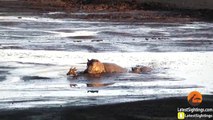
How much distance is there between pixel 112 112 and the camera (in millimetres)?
10016

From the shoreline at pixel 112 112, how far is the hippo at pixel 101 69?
3.41 metres

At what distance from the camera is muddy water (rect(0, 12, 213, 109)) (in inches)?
462

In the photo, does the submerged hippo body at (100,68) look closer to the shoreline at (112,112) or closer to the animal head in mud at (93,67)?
the animal head in mud at (93,67)

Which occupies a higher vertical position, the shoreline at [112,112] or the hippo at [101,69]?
the hippo at [101,69]

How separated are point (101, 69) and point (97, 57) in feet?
10.0

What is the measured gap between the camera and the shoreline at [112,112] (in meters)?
9.60

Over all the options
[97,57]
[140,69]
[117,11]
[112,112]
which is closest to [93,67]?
[140,69]

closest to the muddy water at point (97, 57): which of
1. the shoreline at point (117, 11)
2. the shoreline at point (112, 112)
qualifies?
the shoreline at point (112, 112)

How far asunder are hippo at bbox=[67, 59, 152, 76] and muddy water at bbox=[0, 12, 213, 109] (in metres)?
0.29

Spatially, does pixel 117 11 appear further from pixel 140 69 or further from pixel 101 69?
pixel 101 69

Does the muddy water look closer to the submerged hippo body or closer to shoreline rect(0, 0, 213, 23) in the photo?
the submerged hippo body

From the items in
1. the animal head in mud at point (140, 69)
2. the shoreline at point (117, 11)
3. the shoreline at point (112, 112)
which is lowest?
the shoreline at point (112, 112)

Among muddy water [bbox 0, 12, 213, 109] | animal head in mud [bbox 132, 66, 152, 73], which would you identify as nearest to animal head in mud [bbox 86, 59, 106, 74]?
muddy water [bbox 0, 12, 213, 109]

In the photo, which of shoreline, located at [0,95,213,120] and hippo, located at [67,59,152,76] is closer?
shoreline, located at [0,95,213,120]
